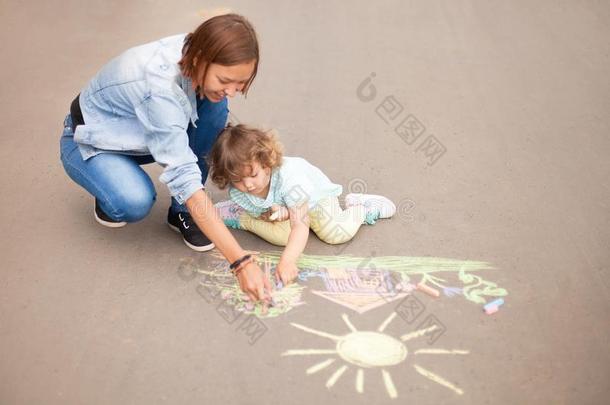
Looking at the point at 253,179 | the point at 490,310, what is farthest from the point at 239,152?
the point at 490,310

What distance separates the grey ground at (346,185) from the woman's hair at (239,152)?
1.44 feet

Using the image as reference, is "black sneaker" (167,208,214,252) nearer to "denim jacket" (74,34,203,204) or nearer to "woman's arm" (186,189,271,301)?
"denim jacket" (74,34,203,204)

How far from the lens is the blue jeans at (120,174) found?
267 cm

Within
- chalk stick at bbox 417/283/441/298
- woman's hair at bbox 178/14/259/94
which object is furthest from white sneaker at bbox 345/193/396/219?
woman's hair at bbox 178/14/259/94

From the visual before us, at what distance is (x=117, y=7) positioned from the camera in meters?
5.24

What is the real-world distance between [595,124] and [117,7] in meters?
3.76

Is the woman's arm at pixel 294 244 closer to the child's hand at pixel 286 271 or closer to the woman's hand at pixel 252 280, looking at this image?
the child's hand at pixel 286 271

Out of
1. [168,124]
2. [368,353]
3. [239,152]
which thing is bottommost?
[368,353]

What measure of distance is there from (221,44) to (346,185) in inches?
49.1

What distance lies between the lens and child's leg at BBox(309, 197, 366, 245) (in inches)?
114

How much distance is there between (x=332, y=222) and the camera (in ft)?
9.51

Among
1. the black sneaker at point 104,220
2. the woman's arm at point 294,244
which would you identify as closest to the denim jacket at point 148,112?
the black sneaker at point 104,220

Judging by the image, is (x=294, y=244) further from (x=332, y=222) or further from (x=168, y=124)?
(x=168, y=124)

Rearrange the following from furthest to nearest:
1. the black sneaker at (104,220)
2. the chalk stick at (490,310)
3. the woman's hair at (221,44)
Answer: the black sneaker at (104,220) < the chalk stick at (490,310) < the woman's hair at (221,44)
